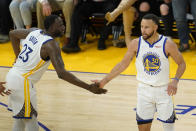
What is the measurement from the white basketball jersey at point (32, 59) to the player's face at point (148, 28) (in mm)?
956

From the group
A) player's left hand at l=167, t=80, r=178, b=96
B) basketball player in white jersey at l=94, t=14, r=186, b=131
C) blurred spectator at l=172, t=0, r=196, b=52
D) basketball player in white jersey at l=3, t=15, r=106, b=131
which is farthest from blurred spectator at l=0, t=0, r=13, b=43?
player's left hand at l=167, t=80, r=178, b=96

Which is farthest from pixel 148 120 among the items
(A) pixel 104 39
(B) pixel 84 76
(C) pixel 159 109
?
(A) pixel 104 39

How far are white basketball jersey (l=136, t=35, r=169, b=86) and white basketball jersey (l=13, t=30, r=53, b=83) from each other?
3.14 ft

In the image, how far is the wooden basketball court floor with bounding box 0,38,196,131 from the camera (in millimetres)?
4996

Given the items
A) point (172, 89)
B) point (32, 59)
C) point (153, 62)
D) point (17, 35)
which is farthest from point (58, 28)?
point (172, 89)

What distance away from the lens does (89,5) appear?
27.4 ft

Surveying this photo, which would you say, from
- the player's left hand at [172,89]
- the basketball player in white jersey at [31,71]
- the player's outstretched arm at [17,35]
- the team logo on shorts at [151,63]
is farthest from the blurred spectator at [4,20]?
the player's left hand at [172,89]

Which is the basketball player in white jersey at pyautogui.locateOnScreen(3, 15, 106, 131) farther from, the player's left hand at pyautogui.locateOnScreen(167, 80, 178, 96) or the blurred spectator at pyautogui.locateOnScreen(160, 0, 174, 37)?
the blurred spectator at pyautogui.locateOnScreen(160, 0, 174, 37)

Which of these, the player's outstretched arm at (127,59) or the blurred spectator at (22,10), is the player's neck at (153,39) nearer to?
the player's outstretched arm at (127,59)

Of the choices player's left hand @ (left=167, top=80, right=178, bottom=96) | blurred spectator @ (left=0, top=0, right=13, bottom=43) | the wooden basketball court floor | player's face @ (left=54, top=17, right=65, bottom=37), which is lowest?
the wooden basketball court floor

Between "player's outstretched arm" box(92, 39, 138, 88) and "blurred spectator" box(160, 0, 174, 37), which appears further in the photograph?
"blurred spectator" box(160, 0, 174, 37)

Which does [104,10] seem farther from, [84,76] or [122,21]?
[84,76]

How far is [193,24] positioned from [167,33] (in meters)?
0.71

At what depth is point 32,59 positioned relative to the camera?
389 cm
